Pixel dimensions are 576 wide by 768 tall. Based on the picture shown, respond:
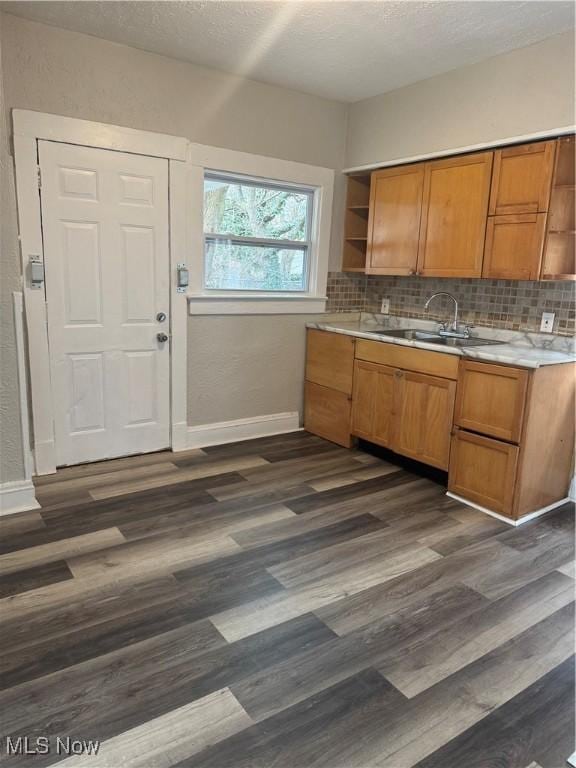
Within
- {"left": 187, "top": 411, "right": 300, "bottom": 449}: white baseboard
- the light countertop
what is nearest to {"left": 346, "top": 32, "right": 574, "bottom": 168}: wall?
the light countertop

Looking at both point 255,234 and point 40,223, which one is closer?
point 40,223

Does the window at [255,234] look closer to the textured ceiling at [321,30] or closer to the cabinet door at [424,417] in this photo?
the textured ceiling at [321,30]

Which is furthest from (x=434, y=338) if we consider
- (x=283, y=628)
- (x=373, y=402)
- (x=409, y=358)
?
(x=283, y=628)

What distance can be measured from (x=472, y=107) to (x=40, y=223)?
9.01 ft

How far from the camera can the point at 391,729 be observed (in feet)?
5.33

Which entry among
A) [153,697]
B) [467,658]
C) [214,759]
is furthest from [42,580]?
[467,658]

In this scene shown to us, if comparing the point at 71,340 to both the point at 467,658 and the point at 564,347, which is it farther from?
the point at 564,347

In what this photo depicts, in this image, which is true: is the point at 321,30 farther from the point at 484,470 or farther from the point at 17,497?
the point at 17,497

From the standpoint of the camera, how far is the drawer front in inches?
128

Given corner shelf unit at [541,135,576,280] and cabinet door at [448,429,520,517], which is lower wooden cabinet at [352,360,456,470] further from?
corner shelf unit at [541,135,576,280]

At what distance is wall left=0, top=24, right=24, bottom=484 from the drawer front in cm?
226

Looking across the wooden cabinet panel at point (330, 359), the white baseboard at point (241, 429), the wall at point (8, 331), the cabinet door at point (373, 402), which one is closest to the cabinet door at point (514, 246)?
the cabinet door at point (373, 402)

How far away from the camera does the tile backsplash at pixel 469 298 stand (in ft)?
10.9

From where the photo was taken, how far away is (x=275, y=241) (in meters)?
4.13
